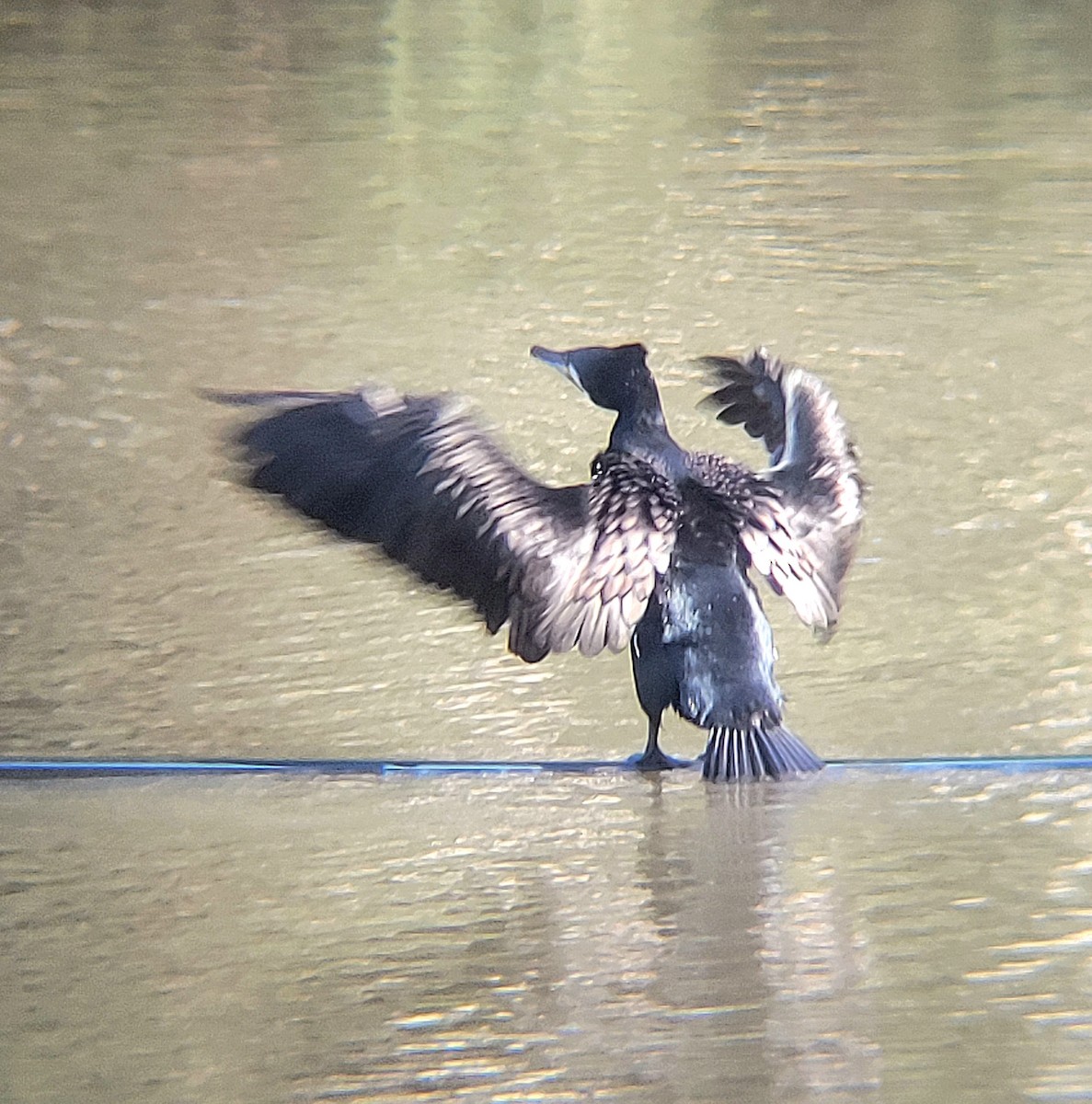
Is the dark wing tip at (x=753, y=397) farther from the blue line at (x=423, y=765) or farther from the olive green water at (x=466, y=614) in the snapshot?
the blue line at (x=423, y=765)

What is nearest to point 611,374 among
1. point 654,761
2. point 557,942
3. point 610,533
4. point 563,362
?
point 563,362

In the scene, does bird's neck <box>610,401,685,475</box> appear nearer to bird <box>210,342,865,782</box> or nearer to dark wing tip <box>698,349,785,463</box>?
bird <box>210,342,865,782</box>

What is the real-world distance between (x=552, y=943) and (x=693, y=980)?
0.11 m

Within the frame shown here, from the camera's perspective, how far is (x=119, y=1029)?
0.98 meters

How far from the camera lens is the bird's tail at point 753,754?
1393 millimetres

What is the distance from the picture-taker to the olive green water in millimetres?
1006

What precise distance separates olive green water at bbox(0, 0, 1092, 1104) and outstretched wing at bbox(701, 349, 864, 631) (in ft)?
0.59

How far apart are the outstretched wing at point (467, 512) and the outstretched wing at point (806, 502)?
0.33 ft

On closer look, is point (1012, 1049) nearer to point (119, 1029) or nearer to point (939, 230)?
point (119, 1029)

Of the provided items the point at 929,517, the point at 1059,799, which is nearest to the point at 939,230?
the point at 929,517

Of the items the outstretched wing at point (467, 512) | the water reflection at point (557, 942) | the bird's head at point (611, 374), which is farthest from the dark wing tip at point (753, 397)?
the water reflection at point (557, 942)

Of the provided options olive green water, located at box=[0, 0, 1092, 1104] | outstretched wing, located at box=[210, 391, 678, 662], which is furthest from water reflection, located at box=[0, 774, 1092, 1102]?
outstretched wing, located at box=[210, 391, 678, 662]

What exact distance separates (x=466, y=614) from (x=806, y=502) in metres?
0.42

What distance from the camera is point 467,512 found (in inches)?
53.6
